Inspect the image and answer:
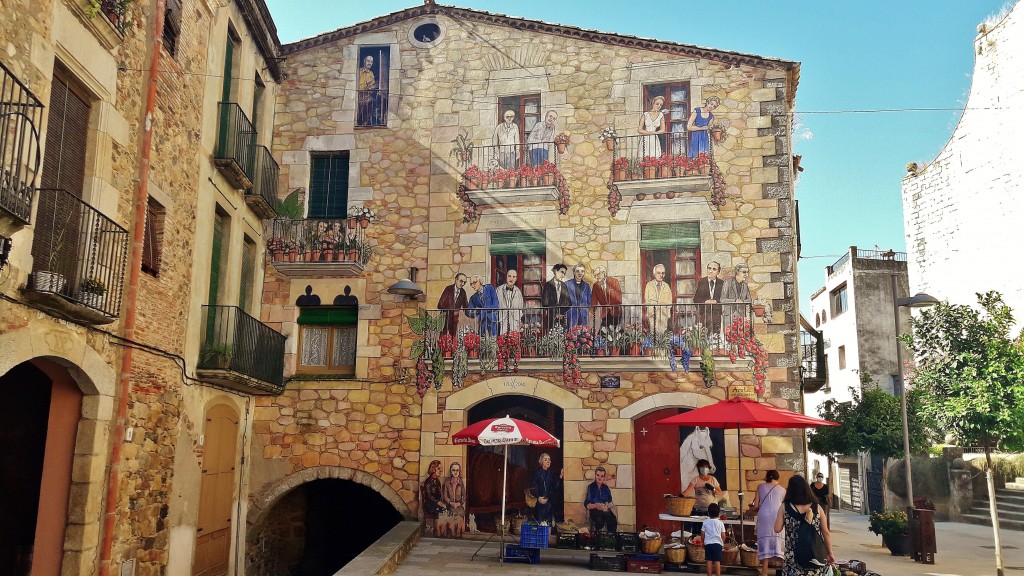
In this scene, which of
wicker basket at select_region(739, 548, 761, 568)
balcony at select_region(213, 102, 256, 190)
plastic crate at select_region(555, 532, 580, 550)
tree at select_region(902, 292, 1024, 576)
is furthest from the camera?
balcony at select_region(213, 102, 256, 190)

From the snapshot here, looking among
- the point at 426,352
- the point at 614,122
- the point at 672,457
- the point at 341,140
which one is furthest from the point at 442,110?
the point at 672,457

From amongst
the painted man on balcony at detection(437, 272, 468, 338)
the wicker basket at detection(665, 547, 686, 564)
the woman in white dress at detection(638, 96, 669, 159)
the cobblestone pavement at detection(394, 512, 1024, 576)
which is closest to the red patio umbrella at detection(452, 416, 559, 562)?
the cobblestone pavement at detection(394, 512, 1024, 576)

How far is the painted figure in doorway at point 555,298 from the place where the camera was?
13.7 m

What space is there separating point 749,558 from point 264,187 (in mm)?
9585

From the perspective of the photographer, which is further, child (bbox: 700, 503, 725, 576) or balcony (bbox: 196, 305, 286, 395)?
balcony (bbox: 196, 305, 286, 395)

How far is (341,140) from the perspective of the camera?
49.0 ft

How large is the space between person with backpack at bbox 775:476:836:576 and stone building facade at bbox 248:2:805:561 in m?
5.18

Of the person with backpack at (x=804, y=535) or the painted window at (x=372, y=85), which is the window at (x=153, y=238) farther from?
the person with backpack at (x=804, y=535)

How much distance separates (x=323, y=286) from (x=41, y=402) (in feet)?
18.5

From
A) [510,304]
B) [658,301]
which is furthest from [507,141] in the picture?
[658,301]

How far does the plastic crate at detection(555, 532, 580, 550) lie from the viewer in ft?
39.5

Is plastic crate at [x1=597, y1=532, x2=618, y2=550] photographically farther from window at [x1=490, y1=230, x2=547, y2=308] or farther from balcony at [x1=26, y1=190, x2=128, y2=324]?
balcony at [x1=26, y1=190, x2=128, y2=324]

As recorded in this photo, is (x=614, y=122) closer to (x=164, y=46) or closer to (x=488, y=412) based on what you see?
(x=488, y=412)

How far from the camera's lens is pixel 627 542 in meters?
11.5
